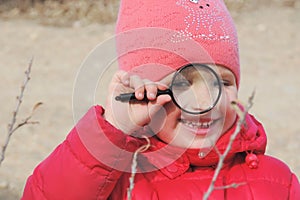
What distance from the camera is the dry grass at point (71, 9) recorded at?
23.8 feet

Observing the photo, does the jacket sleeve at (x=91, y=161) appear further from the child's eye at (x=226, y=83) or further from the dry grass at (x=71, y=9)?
the dry grass at (x=71, y=9)

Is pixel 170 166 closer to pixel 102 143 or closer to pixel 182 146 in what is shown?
pixel 182 146

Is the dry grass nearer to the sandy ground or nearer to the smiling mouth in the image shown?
the sandy ground

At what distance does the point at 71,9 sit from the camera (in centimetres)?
747

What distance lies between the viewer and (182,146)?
6.23 ft

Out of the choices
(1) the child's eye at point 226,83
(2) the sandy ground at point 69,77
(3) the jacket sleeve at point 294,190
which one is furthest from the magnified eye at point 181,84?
(2) the sandy ground at point 69,77

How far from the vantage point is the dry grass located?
23.8 ft

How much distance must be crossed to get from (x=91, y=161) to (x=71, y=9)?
19.3 ft

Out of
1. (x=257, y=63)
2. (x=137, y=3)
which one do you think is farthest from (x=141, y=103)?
(x=257, y=63)

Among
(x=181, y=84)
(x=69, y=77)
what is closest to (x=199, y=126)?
(x=181, y=84)

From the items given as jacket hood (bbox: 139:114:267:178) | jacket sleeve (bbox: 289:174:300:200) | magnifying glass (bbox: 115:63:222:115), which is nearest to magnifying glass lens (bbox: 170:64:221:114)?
magnifying glass (bbox: 115:63:222:115)

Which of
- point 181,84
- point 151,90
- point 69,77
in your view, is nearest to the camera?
point 151,90

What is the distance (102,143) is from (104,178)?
0.27ft

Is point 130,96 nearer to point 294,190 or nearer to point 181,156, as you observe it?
point 181,156
